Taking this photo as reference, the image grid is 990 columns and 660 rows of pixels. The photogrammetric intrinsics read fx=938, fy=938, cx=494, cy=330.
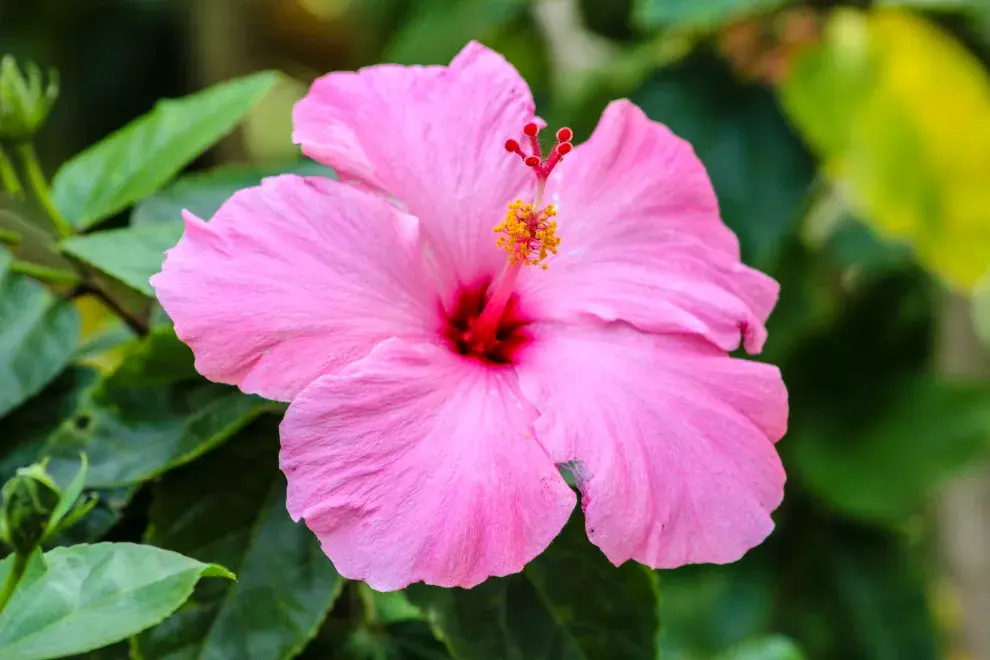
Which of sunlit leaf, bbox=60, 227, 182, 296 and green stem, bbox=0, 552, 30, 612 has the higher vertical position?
sunlit leaf, bbox=60, 227, 182, 296

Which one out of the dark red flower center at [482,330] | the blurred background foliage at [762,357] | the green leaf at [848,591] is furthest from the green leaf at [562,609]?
the green leaf at [848,591]

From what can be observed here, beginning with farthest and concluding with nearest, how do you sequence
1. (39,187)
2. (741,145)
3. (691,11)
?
(741,145)
(691,11)
(39,187)

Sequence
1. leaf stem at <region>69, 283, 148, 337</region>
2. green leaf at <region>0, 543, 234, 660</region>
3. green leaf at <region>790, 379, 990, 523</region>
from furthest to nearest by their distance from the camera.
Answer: green leaf at <region>790, 379, 990, 523</region>
leaf stem at <region>69, 283, 148, 337</region>
green leaf at <region>0, 543, 234, 660</region>

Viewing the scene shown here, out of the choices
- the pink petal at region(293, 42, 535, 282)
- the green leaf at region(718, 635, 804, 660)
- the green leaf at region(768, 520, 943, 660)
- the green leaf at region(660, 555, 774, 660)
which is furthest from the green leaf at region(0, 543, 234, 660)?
the green leaf at region(768, 520, 943, 660)

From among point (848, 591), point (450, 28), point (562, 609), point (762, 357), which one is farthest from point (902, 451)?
point (562, 609)

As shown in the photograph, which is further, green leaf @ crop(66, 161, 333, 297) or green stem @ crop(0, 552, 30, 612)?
green leaf @ crop(66, 161, 333, 297)

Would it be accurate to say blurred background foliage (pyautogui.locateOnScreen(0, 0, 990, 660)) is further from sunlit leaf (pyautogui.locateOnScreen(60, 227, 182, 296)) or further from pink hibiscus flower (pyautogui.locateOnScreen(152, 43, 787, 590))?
pink hibiscus flower (pyautogui.locateOnScreen(152, 43, 787, 590))

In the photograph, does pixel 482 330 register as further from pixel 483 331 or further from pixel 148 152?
pixel 148 152
